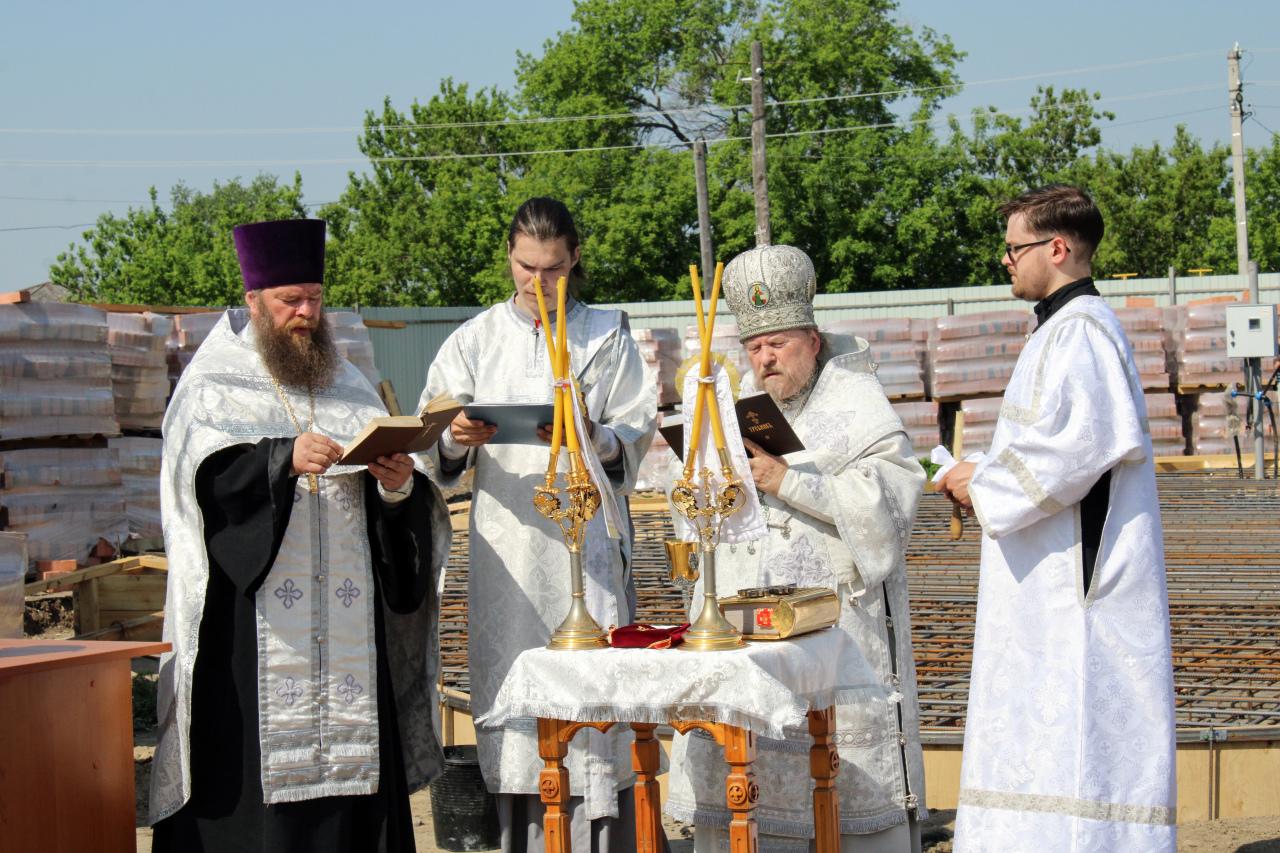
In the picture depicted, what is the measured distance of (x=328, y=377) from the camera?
13.3 feet

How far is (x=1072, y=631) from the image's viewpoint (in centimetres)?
327

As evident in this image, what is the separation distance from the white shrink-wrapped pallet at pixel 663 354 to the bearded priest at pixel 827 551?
11.7m

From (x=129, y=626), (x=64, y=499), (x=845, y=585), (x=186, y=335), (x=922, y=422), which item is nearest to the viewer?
(x=845, y=585)

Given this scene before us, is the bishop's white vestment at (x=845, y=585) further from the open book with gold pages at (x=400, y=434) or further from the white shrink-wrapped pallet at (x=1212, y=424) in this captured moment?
the white shrink-wrapped pallet at (x=1212, y=424)

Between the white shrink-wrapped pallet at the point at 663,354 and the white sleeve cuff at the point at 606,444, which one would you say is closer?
the white sleeve cuff at the point at 606,444

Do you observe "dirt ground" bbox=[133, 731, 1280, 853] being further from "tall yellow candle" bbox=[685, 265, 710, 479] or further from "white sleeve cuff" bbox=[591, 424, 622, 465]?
"tall yellow candle" bbox=[685, 265, 710, 479]

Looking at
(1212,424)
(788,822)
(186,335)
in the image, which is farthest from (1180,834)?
(1212,424)

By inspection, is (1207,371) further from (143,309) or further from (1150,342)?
(143,309)

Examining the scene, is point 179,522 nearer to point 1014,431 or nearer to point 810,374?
point 810,374

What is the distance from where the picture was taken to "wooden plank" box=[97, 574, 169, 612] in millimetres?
8406

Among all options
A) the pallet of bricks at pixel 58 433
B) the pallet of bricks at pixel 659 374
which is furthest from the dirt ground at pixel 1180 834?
the pallet of bricks at pixel 659 374

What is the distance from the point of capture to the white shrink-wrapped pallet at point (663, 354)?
15.8 metres

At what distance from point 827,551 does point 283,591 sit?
5.25ft

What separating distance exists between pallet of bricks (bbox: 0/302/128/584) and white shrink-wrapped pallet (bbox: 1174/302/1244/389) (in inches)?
499
